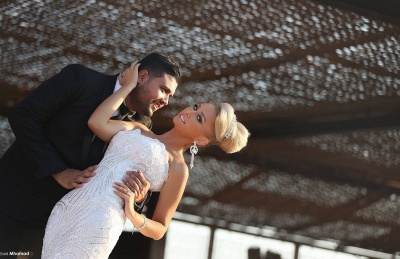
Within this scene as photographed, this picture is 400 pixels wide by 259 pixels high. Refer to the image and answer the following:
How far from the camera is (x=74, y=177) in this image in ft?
9.80

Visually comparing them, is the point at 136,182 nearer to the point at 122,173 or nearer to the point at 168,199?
the point at 122,173

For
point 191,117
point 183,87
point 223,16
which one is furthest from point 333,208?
point 191,117

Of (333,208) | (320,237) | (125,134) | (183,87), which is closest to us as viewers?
(125,134)

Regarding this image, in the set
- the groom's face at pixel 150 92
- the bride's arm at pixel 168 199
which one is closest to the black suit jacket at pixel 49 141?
the groom's face at pixel 150 92

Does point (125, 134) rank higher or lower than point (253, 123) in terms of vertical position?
higher

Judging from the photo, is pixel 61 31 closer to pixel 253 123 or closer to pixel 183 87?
pixel 183 87

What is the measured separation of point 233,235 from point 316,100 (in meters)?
2.14

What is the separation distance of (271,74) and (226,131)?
2.18 meters

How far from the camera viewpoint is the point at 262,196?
704 cm

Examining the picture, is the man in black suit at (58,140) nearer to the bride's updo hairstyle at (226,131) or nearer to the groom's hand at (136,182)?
the groom's hand at (136,182)

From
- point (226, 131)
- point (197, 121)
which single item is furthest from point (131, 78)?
point (226, 131)

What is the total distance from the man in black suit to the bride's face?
10cm

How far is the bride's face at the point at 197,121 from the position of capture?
3.13m

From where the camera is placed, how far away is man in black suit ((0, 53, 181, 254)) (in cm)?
299
